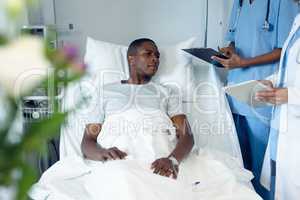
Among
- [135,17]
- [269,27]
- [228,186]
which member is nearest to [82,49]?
[135,17]

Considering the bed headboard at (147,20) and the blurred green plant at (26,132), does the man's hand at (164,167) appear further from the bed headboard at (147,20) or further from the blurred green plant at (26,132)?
the bed headboard at (147,20)

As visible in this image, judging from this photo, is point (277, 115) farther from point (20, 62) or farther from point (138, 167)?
point (20, 62)

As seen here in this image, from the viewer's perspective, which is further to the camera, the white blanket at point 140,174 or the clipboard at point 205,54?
the clipboard at point 205,54

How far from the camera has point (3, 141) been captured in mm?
391

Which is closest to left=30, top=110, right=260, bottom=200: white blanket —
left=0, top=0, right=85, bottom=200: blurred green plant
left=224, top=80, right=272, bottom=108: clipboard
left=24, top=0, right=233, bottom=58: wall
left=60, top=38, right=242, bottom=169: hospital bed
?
left=60, top=38, right=242, bottom=169: hospital bed

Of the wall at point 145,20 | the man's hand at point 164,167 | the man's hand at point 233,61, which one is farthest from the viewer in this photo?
the wall at point 145,20

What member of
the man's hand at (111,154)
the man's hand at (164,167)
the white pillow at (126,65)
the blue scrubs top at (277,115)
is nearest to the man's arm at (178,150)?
the man's hand at (164,167)

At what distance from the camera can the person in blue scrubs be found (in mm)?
1760

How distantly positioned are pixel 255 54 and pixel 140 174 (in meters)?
0.93

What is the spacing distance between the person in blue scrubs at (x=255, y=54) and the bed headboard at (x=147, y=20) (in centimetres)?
54

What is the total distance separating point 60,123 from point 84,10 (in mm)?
2253

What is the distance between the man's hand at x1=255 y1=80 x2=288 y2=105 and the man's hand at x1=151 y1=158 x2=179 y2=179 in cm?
50

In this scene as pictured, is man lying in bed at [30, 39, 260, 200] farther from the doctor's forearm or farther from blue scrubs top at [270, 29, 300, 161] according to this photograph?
the doctor's forearm

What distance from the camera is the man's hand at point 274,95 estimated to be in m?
1.54
